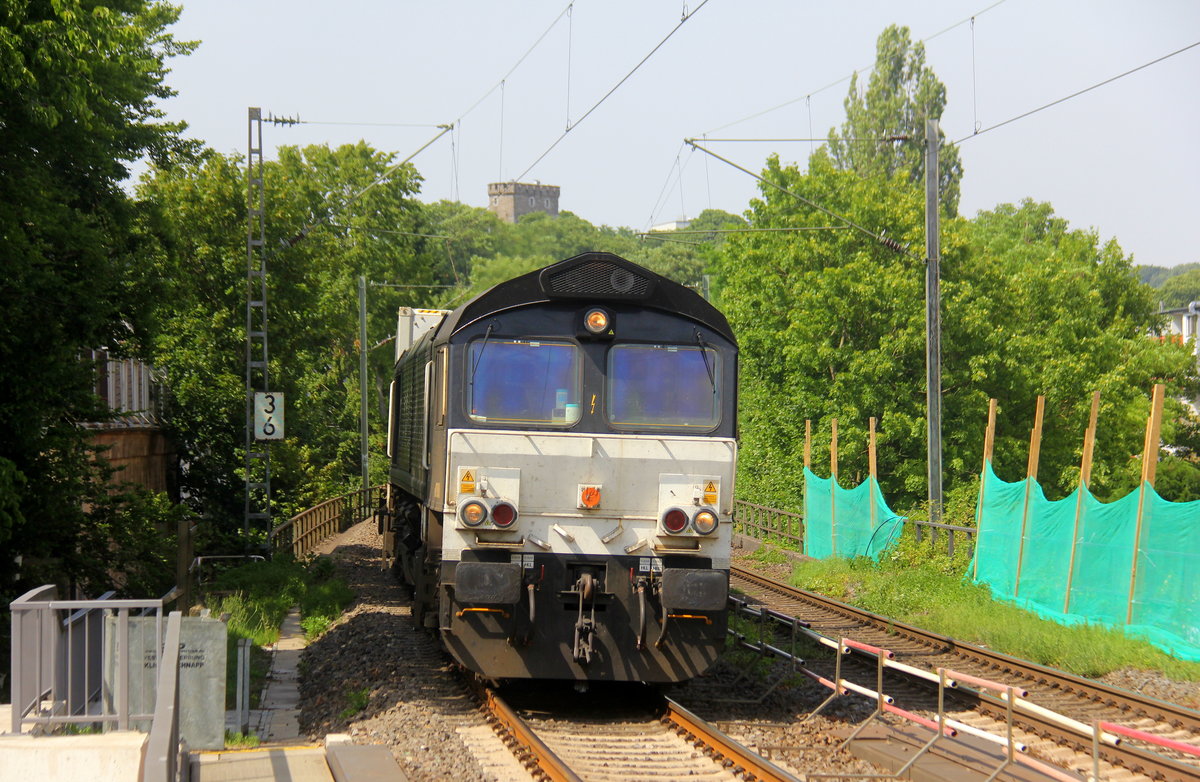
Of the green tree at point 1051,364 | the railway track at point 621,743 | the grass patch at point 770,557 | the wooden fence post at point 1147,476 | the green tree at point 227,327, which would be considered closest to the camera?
the railway track at point 621,743

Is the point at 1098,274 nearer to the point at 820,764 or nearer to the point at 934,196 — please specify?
the point at 934,196

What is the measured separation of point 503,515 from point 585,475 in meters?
0.79

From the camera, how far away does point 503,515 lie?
10188 mm

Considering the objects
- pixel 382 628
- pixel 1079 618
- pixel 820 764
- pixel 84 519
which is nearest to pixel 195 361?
pixel 84 519

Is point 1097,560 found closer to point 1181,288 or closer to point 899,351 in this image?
point 899,351

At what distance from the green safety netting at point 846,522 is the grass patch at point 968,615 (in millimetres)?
638

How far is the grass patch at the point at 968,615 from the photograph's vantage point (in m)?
12.8

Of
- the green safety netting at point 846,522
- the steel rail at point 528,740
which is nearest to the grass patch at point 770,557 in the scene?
the green safety netting at point 846,522

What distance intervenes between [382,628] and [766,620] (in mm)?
4790

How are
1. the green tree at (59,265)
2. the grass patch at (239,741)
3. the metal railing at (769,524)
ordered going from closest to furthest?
the grass patch at (239,741) → the green tree at (59,265) → the metal railing at (769,524)

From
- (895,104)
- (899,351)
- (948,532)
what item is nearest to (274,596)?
(948,532)

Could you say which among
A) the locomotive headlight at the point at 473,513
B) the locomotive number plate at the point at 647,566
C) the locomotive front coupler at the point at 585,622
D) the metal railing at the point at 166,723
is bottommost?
the locomotive front coupler at the point at 585,622

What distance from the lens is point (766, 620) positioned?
50.5ft

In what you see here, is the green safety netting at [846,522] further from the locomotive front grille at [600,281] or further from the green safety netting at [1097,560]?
the locomotive front grille at [600,281]
